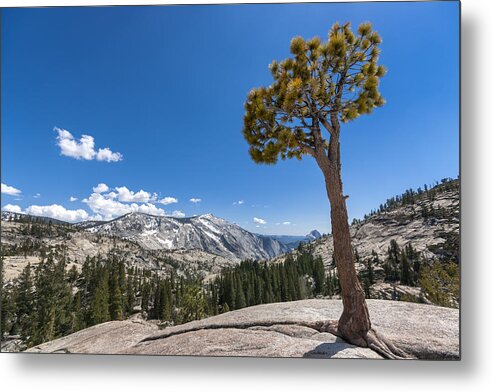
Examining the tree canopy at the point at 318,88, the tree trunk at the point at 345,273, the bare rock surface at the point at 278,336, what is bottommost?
the bare rock surface at the point at 278,336

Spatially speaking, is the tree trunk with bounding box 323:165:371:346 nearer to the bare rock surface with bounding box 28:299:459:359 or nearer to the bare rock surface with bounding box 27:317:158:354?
the bare rock surface with bounding box 28:299:459:359

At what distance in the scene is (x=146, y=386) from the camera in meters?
5.21

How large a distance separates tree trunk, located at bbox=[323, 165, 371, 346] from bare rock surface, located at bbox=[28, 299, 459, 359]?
0.28 metres

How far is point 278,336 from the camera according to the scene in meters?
5.25

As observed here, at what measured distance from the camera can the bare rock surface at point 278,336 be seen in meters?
4.89

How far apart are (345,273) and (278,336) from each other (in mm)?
1651

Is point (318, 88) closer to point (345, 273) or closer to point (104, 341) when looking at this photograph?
point (345, 273)

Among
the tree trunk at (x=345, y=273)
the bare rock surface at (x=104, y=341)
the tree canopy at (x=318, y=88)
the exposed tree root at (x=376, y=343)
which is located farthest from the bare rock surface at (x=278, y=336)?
the tree canopy at (x=318, y=88)

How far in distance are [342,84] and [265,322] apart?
4.89m

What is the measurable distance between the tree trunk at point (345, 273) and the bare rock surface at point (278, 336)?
28cm

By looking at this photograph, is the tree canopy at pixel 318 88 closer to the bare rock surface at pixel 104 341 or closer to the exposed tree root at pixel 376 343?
the exposed tree root at pixel 376 343

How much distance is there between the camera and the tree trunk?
5059 millimetres

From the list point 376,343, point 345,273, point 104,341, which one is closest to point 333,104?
point 345,273

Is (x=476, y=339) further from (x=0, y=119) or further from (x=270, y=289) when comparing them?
(x=270, y=289)
